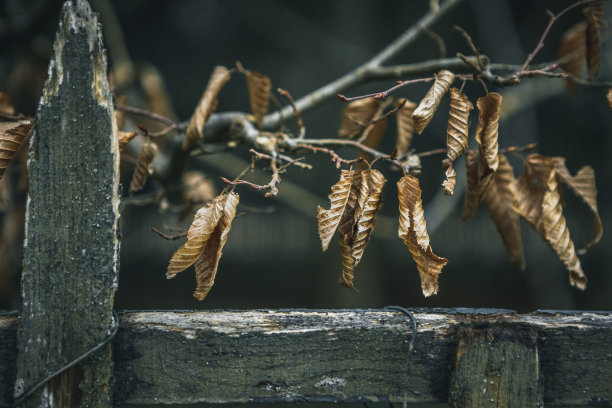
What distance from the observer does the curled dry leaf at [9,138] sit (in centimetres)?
85

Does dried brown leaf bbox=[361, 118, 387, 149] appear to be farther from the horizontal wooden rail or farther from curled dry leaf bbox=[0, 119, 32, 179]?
curled dry leaf bbox=[0, 119, 32, 179]

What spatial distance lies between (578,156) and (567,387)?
4.27m

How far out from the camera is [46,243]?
816mm

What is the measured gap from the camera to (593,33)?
1.00 metres

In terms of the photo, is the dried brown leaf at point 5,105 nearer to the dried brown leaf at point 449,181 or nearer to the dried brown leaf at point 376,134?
the dried brown leaf at point 376,134

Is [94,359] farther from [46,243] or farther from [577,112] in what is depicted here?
[577,112]

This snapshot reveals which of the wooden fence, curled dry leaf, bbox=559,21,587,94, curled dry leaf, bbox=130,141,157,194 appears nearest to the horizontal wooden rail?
the wooden fence

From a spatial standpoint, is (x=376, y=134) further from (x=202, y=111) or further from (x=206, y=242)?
(x=206, y=242)

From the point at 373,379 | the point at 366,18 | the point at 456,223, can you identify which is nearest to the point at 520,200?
the point at 373,379

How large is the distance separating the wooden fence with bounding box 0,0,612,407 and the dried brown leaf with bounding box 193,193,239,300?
11cm

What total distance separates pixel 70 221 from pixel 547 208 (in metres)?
0.89

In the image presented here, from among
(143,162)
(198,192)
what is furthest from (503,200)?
(198,192)

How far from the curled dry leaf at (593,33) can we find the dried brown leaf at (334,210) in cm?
63

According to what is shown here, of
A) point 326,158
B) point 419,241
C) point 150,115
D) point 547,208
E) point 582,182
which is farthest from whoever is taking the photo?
point 326,158
